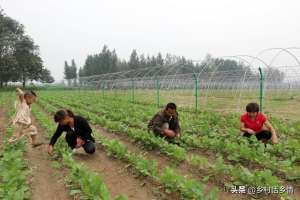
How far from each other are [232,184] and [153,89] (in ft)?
94.5

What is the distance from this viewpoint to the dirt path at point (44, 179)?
5.14m

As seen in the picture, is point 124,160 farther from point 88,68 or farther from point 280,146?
point 88,68

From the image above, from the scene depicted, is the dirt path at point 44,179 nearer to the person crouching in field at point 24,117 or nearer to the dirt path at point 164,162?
the person crouching in field at point 24,117

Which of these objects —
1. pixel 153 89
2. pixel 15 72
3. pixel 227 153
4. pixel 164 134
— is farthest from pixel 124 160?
pixel 15 72

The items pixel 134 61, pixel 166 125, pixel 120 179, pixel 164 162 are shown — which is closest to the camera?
pixel 120 179

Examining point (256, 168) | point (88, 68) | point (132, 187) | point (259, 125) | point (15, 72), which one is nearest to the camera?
point (132, 187)

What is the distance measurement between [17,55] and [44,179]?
5443cm

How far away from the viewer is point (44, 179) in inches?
233

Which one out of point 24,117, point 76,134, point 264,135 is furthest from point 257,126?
point 24,117

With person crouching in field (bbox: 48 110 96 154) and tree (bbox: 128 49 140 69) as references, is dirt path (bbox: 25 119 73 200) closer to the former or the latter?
person crouching in field (bbox: 48 110 96 154)

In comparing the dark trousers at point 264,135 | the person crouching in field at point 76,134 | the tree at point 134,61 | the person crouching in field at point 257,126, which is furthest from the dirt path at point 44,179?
the tree at point 134,61

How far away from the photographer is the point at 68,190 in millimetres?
5246

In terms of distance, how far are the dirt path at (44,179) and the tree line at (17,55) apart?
1889 inches

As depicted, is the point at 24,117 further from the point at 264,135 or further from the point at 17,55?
the point at 17,55
